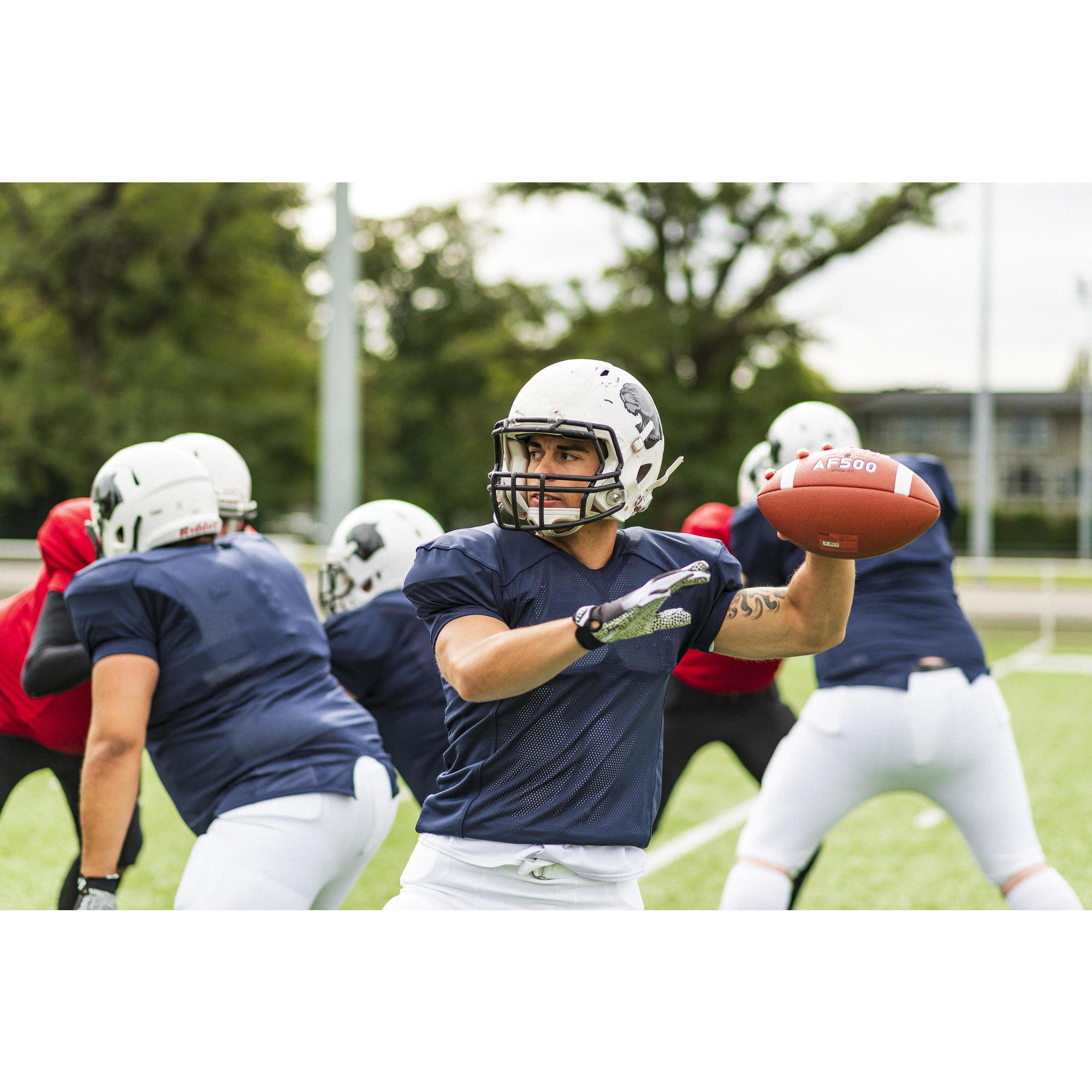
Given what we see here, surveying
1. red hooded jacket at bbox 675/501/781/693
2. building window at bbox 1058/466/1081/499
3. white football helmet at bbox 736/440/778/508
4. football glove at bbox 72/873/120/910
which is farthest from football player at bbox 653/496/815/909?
building window at bbox 1058/466/1081/499

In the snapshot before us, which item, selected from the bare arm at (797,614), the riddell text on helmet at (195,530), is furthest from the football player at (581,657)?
the riddell text on helmet at (195,530)

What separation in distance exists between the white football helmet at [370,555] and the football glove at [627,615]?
5.86 ft

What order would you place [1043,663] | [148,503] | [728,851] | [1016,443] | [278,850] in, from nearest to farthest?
[278,850]
[148,503]
[728,851]
[1043,663]
[1016,443]

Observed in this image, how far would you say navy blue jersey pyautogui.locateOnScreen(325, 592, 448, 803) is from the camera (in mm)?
3295

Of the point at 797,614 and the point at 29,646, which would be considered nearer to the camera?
the point at 797,614

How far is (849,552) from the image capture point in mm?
2014

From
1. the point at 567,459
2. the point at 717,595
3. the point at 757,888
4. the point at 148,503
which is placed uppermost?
the point at 567,459

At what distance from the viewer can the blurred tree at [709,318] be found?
20281 millimetres

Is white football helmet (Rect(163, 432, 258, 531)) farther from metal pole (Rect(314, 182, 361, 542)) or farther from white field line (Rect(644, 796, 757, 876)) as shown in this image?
metal pole (Rect(314, 182, 361, 542))

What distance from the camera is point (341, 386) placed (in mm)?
9633

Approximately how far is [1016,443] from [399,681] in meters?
41.8

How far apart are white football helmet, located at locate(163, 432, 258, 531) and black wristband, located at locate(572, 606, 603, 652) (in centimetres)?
216

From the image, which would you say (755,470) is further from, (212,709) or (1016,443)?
(1016,443)

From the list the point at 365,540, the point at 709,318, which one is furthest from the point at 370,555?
the point at 709,318
